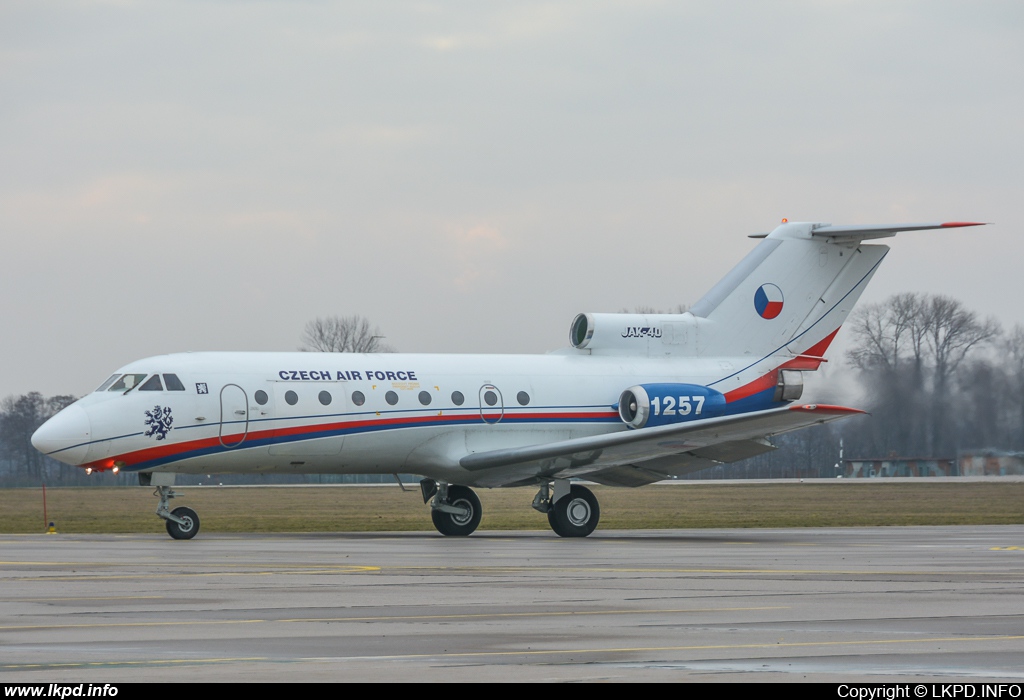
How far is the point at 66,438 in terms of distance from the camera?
25484 millimetres

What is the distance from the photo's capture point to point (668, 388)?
30.2 m

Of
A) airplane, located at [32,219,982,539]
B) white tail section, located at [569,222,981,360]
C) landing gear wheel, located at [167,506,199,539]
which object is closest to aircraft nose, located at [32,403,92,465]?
airplane, located at [32,219,982,539]

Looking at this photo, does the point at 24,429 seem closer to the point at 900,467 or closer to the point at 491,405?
the point at 900,467

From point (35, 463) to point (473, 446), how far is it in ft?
251

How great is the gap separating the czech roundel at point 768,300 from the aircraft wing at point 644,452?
4625 millimetres

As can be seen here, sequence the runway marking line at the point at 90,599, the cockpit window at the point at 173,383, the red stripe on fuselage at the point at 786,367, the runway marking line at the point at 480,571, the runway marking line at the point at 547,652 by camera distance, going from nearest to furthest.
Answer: the runway marking line at the point at 547,652
the runway marking line at the point at 90,599
the runway marking line at the point at 480,571
the cockpit window at the point at 173,383
the red stripe on fuselage at the point at 786,367

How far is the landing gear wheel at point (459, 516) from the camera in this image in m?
29.5

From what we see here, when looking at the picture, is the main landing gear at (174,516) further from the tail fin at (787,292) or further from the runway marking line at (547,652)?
the runway marking line at (547,652)

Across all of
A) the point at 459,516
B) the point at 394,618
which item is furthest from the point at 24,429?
the point at 394,618

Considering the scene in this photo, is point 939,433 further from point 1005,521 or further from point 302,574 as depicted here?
point 302,574

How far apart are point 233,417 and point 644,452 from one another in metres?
7.89

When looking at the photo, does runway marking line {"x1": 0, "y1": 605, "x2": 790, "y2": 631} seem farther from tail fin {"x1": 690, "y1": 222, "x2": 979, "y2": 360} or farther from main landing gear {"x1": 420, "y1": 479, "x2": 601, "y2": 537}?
tail fin {"x1": 690, "y1": 222, "x2": 979, "y2": 360}

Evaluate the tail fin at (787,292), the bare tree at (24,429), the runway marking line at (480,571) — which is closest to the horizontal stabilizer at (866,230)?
the tail fin at (787,292)
